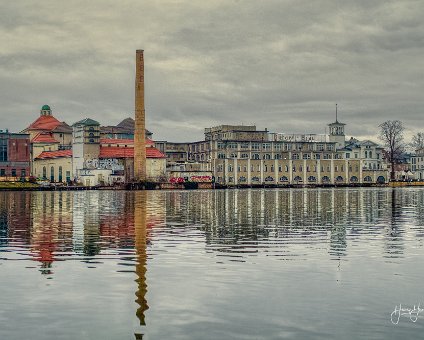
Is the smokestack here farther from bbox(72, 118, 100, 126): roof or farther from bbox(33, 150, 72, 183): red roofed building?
bbox(33, 150, 72, 183): red roofed building

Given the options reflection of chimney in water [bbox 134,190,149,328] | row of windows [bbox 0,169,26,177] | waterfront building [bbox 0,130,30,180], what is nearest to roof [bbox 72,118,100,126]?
waterfront building [bbox 0,130,30,180]

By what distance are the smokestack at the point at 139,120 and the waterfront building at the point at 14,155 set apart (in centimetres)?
3465

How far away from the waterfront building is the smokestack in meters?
34.7

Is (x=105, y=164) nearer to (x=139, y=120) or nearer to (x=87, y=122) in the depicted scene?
(x=87, y=122)

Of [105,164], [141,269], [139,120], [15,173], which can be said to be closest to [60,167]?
[15,173]

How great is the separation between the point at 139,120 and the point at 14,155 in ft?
141

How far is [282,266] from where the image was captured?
22.9 meters

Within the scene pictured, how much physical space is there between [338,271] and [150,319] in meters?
8.35

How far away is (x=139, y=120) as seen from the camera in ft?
557

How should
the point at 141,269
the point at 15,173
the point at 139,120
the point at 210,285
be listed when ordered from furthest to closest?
the point at 15,173 → the point at 139,120 → the point at 141,269 → the point at 210,285

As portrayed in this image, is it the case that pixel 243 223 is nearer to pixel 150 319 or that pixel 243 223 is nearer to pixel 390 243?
pixel 390 243

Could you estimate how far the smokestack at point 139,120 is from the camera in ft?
547

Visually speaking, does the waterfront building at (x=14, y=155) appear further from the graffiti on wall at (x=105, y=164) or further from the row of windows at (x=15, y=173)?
the graffiti on wall at (x=105, y=164)

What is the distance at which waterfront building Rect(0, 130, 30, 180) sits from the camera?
18962 centimetres
